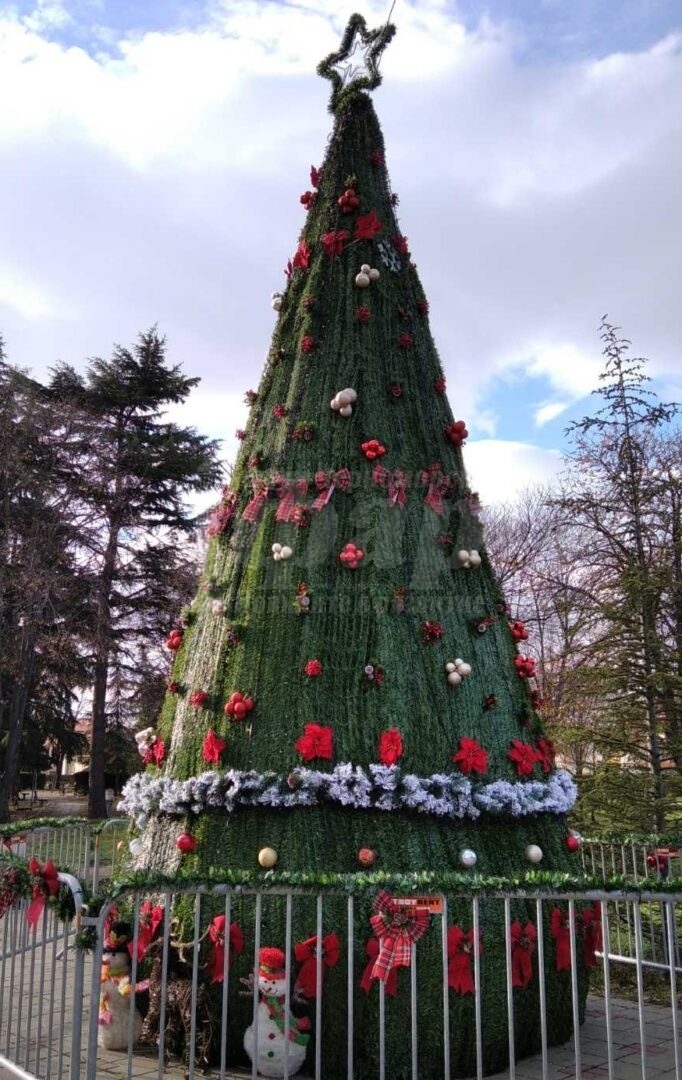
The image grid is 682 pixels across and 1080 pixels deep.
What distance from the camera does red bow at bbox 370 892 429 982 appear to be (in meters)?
4.07

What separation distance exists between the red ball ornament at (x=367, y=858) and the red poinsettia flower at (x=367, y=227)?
4466mm

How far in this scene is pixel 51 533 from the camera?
19766 mm

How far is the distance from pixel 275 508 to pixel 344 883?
266 cm

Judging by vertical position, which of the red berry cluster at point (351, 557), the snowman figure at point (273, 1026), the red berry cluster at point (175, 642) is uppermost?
the red berry cluster at point (351, 557)

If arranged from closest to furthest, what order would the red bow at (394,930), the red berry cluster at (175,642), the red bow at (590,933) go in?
the red bow at (394,930)
the red bow at (590,933)
the red berry cluster at (175,642)

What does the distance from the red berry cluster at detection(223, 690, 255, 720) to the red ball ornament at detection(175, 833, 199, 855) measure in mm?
760

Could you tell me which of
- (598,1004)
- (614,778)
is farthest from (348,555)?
(614,778)

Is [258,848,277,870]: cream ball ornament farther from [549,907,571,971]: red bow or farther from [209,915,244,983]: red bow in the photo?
[549,907,571,971]: red bow

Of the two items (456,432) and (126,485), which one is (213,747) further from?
(126,485)

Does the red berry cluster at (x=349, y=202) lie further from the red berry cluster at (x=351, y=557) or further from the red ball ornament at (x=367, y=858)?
the red ball ornament at (x=367, y=858)

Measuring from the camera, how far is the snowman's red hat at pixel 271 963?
4465mm

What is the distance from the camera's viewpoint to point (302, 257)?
6539 millimetres

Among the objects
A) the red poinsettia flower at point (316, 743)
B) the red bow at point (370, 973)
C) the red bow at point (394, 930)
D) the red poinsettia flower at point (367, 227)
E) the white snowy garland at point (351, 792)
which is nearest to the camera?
the red bow at point (394, 930)

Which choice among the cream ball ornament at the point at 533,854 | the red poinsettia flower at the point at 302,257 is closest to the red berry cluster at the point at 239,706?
the cream ball ornament at the point at 533,854
